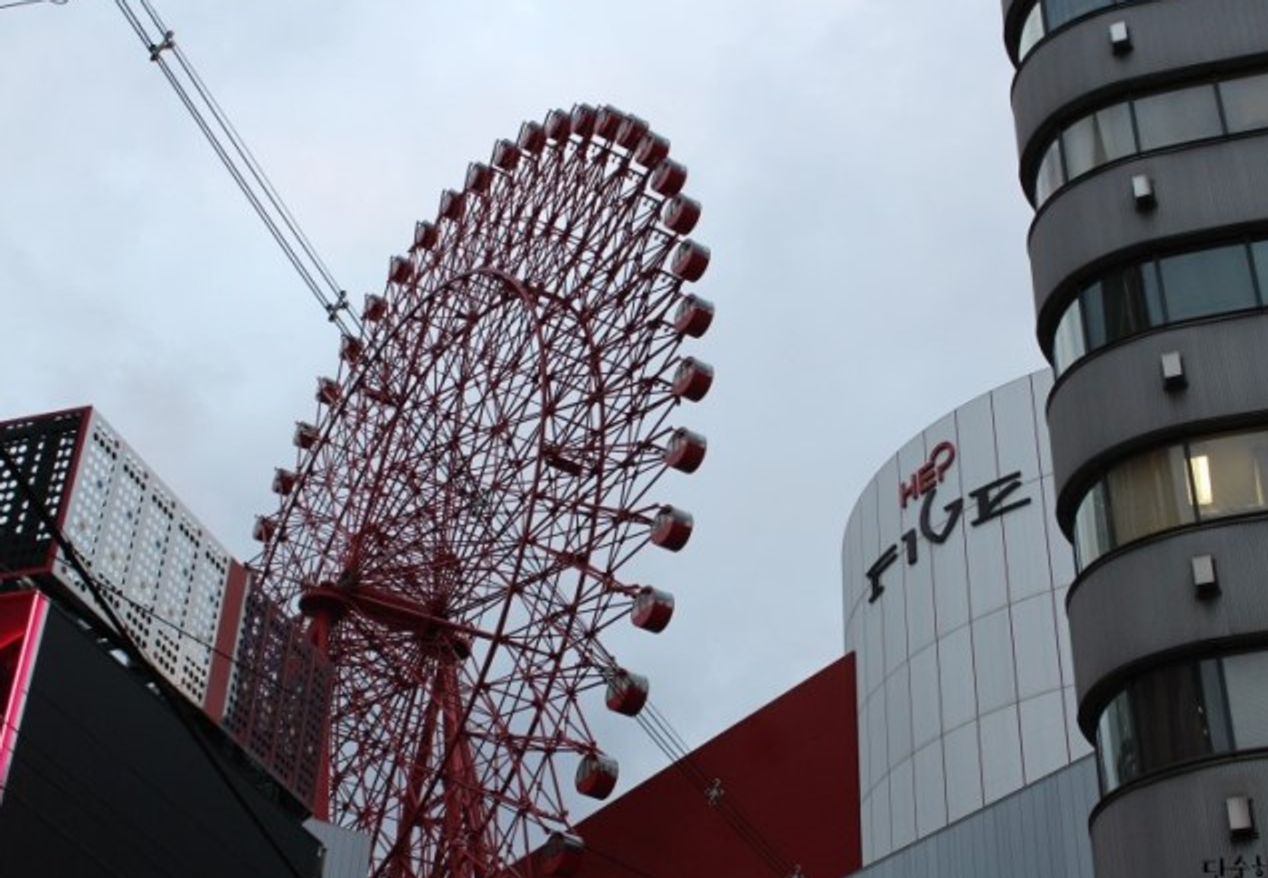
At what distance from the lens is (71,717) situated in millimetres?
21891

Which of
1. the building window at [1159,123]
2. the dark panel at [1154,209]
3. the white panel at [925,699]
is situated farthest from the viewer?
the white panel at [925,699]

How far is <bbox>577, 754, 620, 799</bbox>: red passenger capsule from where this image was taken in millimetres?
35406

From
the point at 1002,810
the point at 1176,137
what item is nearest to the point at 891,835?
the point at 1002,810

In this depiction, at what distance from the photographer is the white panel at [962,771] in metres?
40.0

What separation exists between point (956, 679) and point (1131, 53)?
20.1 m

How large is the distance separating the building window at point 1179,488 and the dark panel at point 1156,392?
214mm

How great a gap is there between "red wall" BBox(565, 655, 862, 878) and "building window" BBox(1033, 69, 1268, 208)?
23.4 m

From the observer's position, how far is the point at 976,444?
143ft

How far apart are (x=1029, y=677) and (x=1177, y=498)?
65.3ft

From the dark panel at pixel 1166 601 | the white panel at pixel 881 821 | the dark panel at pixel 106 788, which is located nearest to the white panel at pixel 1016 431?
the white panel at pixel 881 821

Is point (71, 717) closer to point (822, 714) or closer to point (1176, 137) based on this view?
point (1176, 137)

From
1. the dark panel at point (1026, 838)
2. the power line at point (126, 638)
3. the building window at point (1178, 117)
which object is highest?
the building window at point (1178, 117)

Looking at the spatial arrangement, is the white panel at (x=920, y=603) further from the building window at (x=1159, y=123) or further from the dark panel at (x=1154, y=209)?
the dark panel at (x=1154, y=209)

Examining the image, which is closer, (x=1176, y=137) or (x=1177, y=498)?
(x=1177, y=498)
